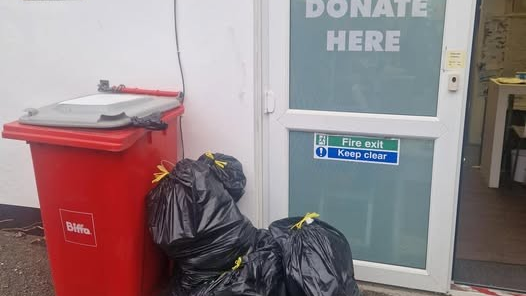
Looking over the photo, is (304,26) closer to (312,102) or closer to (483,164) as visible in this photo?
(312,102)

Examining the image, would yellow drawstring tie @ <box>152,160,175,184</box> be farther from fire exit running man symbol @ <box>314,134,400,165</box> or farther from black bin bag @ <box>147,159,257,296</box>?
fire exit running man symbol @ <box>314,134,400,165</box>

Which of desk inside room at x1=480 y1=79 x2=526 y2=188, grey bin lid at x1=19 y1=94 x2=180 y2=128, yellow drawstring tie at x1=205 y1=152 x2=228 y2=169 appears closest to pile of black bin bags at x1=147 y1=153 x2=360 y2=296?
yellow drawstring tie at x1=205 y1=152 x2=228 y2=169

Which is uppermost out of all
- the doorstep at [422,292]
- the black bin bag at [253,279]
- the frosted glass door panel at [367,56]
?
the frosted glass door panel at [367,56]

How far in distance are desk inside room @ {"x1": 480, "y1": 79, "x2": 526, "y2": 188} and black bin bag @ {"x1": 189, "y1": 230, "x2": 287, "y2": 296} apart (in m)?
2.79

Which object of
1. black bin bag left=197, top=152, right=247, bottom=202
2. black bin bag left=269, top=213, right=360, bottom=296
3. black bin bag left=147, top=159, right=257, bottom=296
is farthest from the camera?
black bin bag left=197, top=152, right=247, bottom=202

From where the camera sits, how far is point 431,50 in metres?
2.15

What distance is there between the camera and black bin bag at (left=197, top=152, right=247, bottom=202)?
2.29 metres

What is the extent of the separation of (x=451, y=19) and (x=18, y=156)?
266 centimetres

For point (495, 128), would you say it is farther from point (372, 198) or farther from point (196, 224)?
point (196, 224)

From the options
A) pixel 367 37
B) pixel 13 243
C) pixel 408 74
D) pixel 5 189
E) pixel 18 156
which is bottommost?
pixel 13 243

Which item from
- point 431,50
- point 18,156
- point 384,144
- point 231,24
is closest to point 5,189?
point 18,156

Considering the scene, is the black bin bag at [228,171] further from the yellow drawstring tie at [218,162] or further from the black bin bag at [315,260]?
the black bin bag at [315,260]

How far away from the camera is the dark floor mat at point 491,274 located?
2.49 metres

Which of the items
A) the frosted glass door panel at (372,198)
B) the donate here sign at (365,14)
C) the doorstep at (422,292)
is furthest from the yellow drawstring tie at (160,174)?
the doorstep at (422,292)
